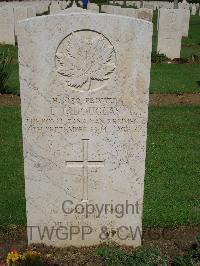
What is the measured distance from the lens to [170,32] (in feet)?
49.5

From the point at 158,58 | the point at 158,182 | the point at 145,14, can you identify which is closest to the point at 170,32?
the point at 158,58

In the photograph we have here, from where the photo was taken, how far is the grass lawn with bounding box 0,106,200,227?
4.77 m

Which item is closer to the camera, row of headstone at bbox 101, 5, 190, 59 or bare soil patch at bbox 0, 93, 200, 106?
bare soil patch at bbox 0, 93, 200, 106

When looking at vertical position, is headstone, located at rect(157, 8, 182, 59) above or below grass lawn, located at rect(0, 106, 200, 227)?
above

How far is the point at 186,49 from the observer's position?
1764 centimetres

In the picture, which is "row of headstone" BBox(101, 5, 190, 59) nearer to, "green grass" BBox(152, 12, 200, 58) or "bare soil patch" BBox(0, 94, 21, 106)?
"green grass" BBox(152, 12, 200, 58)

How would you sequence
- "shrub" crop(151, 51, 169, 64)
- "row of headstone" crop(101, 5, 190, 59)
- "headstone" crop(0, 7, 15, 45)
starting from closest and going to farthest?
"shrub" crop(151, 51, 169, 64)
"row of headstone" crop(101, 5, 190, 59)
"headstone" crop(0, 7, 15, 45)

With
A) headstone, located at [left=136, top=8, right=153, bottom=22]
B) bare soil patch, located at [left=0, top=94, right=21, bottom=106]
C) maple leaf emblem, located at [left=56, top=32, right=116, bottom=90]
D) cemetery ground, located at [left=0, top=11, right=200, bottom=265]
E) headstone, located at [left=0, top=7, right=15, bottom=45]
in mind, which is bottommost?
cemetery ground, located at [left=0, top=11, right=200, bottom=265]

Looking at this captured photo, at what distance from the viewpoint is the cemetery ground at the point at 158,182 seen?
4.10 m

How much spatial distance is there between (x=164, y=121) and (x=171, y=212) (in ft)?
11.2

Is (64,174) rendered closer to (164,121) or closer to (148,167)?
(148,167)

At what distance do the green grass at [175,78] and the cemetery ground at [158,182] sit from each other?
0.36 ft

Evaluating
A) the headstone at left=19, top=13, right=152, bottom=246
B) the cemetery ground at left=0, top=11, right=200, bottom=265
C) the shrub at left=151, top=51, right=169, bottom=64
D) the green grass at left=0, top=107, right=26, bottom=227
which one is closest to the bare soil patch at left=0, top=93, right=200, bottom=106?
the cemetery ground at left=0, top=11, right=200, bottom=265

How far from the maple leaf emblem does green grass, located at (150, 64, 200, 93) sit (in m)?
6.53
